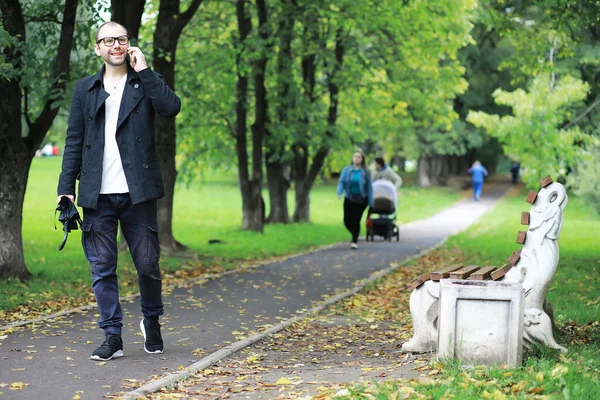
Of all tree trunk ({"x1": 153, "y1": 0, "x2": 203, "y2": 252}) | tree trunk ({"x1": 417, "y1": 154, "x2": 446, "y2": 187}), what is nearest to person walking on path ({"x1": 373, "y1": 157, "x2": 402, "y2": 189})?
tree trunk ({"x1": 153, "y1": 0, "x2": 203, "y2": 252})

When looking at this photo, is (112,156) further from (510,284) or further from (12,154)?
(12,154)

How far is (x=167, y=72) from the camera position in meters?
16.6

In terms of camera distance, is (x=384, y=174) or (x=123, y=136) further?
(x=384, y=174)

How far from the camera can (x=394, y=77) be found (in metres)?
27.2

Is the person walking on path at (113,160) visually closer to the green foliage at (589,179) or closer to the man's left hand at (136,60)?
the man's left hand at (136,60)

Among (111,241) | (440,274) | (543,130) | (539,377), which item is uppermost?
(543,130)

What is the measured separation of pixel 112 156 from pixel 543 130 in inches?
1044

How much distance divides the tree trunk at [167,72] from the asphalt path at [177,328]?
2.03 metres

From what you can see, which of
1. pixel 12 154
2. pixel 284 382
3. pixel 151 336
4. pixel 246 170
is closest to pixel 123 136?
pixel 151 336

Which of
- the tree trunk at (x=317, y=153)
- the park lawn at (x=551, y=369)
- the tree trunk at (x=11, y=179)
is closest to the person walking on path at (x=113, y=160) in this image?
the park lawn at (x=551, y=369)

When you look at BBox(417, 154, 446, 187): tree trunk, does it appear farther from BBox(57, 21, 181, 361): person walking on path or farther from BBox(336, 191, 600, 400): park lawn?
BBox(57, 21, 181, 361): person walking on path

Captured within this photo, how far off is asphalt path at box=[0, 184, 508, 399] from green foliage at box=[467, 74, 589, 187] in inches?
573

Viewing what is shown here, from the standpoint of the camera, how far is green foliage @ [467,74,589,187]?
103ft

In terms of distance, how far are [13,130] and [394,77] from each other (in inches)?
651
